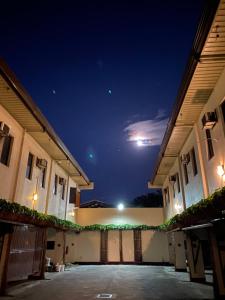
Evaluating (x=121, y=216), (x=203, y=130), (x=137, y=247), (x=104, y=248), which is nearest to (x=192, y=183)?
(x=203, y=130)

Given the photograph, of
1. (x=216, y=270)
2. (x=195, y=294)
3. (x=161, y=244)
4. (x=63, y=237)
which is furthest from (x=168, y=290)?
(x=161, y=244)

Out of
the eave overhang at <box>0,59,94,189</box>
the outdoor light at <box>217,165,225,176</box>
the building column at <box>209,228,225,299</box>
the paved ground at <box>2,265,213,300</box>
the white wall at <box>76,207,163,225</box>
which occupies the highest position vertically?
the eave overhang at <box>0,59,94,189</box>

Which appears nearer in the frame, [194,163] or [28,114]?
[28,114]

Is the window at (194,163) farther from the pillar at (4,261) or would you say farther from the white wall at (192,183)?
the pillar at (4,261)

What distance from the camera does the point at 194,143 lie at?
41.6 feet

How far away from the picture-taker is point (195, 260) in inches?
500

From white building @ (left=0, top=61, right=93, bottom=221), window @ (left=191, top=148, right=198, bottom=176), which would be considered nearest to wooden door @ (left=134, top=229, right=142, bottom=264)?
white building @ (left=0, top=61, right=93, bottom=221)

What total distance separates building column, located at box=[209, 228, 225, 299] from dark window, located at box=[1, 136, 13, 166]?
9.12 m

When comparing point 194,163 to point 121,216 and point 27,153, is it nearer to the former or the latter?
point 27,153

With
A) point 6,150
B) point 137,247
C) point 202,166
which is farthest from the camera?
point 137,247

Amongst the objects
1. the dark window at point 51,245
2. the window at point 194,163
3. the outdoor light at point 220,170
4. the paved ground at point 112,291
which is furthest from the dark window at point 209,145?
the dark window at point 51,245

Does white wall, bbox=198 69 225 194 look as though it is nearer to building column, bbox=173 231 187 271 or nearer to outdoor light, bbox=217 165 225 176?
outdoor light, bbox=217 165 225 176

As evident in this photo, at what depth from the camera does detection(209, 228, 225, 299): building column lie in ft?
29.4

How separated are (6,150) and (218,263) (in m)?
9.93
